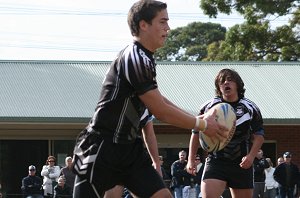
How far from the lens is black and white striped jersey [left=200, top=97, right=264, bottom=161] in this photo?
34.0ft

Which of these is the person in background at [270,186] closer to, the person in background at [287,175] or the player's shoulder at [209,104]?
the person in background at [287,175]

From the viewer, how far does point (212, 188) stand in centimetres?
1025

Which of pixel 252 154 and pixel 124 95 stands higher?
pixel 252 154

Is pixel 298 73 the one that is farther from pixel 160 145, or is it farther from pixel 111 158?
pixel 111 158

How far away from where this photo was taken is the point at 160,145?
30641 millimetres

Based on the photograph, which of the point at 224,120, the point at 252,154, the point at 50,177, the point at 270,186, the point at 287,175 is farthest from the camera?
the point at 270,186

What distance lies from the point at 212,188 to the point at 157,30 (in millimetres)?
3790

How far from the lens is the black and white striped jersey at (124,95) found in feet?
22.1

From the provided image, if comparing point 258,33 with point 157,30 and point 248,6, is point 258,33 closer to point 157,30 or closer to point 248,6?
point 248,6

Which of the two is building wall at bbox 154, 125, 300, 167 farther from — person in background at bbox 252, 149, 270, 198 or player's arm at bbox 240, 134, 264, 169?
player's arm at bbox 240, 134, 264, 169

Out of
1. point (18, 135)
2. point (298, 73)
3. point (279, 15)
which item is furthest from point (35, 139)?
point (279, 15)

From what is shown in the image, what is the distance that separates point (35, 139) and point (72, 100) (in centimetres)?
183

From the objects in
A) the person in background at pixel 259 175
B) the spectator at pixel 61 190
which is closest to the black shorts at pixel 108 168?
the spectator at pixel 61 190

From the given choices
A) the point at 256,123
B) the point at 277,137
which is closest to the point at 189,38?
the point at 277,137
